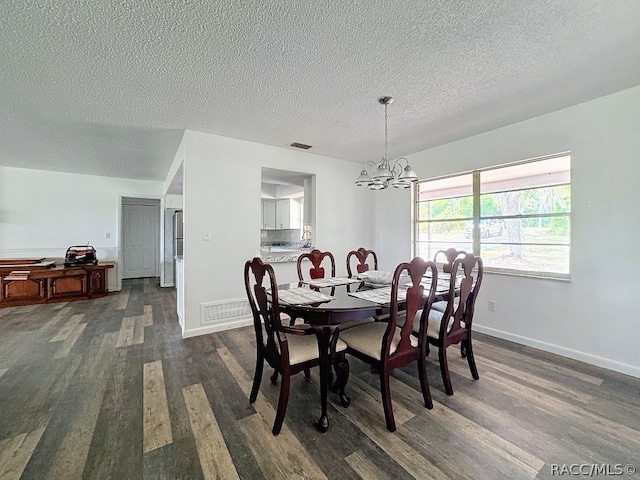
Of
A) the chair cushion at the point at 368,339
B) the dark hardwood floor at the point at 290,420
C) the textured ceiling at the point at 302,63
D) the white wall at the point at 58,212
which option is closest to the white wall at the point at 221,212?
the textured ceiling at the point at 302,63

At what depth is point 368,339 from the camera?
6.34ft

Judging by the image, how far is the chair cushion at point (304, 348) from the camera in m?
1.74

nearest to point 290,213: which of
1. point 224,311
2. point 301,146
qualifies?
point 301,146

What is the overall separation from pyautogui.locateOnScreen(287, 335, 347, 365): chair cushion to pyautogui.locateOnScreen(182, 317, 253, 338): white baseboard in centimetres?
183

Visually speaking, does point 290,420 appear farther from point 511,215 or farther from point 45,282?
point 45,282

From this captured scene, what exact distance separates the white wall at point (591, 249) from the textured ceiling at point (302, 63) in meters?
0.23

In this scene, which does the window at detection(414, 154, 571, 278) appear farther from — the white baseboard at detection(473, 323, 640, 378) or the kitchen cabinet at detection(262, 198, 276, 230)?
the kitchen cabinet at detection(262, 198, 276, 230)

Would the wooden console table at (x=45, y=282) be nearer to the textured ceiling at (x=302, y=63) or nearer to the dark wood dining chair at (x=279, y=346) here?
the textured ceiling at (x=302, y=63)

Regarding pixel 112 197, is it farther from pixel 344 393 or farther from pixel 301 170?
pixel 344 393

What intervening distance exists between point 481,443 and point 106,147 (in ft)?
16.9

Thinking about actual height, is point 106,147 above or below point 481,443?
above

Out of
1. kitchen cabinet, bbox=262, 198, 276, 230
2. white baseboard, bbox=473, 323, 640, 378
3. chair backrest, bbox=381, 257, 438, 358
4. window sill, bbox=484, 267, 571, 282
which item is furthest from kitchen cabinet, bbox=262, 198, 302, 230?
chair backrest, bbox=381, 257, 438, 358

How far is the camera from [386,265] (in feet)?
15.3

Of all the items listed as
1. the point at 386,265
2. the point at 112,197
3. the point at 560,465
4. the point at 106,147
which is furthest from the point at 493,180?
the point at 112,197
